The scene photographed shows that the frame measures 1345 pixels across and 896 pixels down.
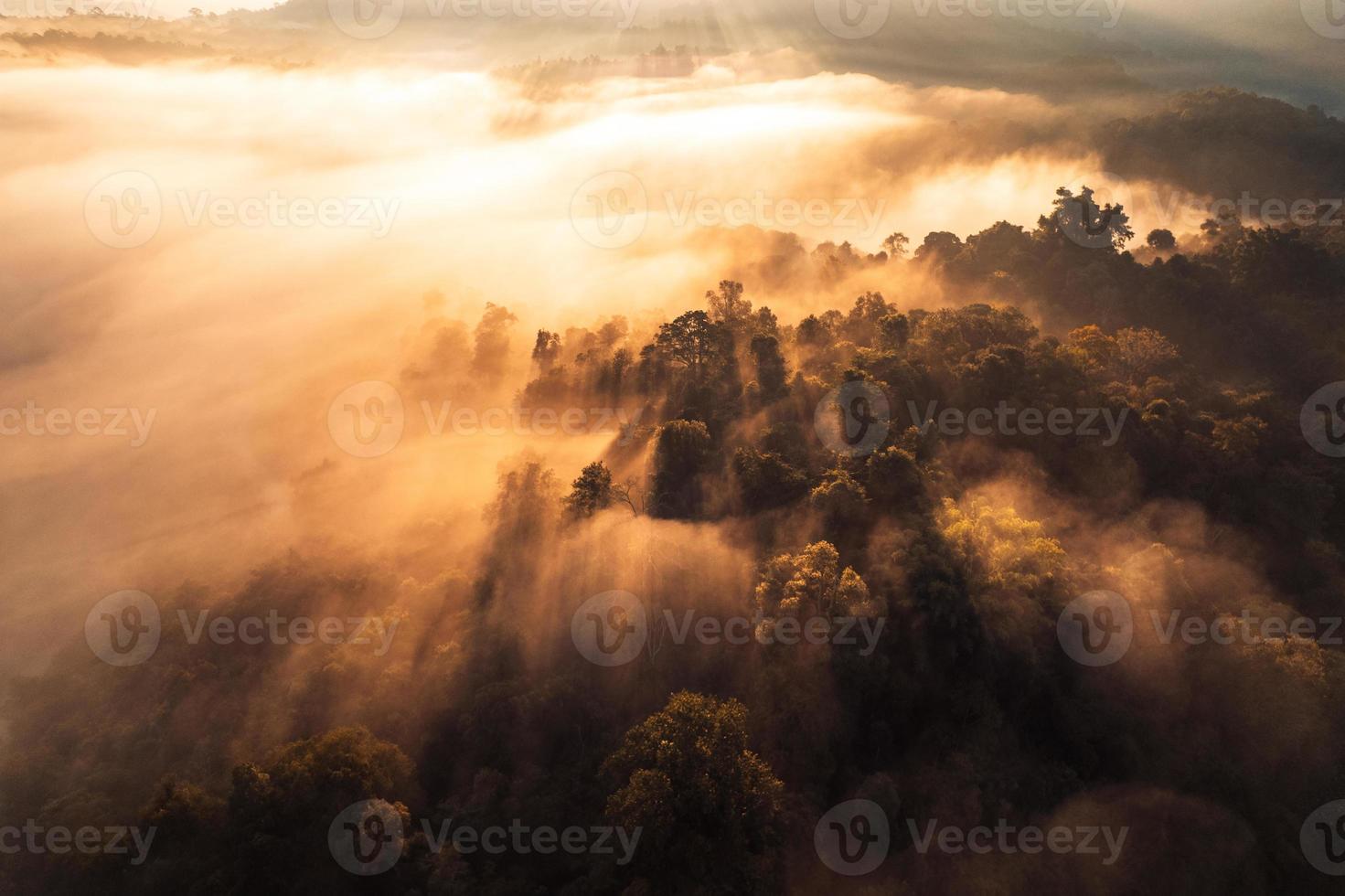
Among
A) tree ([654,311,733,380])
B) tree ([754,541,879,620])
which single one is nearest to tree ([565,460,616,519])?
tree ([754,541,879,620])

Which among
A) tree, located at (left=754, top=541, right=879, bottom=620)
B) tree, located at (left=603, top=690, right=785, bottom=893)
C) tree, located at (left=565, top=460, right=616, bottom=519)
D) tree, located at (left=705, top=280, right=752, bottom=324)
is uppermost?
tree, located at (left=705, top=280, right=752, bottom=324)

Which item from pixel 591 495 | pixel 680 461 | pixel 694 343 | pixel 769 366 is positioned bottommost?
pixel 591 495

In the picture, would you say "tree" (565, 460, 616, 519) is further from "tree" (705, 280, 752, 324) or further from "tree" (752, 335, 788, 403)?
"tree" (705, 280, 752, 324)

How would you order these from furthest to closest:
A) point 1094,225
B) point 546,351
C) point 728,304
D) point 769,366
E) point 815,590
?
point 546,351 < point 1094,225 < point 728,304 < point 769,366 < point 815,590

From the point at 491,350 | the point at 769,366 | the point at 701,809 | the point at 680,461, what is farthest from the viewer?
the point at 491,350

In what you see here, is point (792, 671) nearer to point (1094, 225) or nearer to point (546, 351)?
point (546, 351)

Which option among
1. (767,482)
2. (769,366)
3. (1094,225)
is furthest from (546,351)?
(1094,225)

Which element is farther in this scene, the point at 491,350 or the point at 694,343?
the point at 491,350

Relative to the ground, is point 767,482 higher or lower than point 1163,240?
lower

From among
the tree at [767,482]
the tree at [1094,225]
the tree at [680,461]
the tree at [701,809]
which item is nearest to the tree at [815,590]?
the tree at [767,482]
